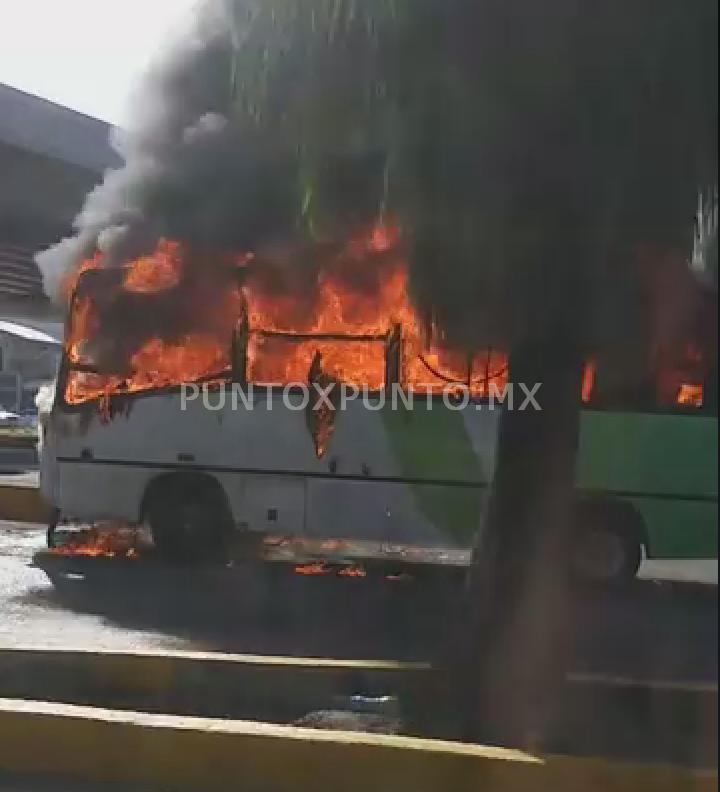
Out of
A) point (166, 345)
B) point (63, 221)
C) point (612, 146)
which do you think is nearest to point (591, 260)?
point (612, 146)

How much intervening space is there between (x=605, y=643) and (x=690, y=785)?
72 centimetres

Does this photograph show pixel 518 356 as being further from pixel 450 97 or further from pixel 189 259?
pixel 189 259

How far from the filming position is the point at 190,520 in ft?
31.6

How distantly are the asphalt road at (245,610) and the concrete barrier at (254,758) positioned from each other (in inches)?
21.0

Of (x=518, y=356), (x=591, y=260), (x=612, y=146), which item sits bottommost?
(x=518, y=356)

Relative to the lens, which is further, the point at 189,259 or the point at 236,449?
the point at 236,449

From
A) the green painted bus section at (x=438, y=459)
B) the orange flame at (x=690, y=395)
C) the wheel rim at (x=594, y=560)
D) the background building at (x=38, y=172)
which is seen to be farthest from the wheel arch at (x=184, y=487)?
the background building at (x=38, y=172)

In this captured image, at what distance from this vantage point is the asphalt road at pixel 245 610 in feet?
22.3

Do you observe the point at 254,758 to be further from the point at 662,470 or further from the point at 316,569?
the point at 316,569

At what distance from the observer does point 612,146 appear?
12.3 feet

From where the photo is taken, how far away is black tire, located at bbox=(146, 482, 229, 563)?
9.57 metres

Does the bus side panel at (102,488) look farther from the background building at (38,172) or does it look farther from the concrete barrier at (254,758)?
the background building at (38,172)

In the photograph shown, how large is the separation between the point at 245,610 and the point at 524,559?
4091 mm

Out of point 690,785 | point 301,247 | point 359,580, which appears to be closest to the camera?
point 690,785
